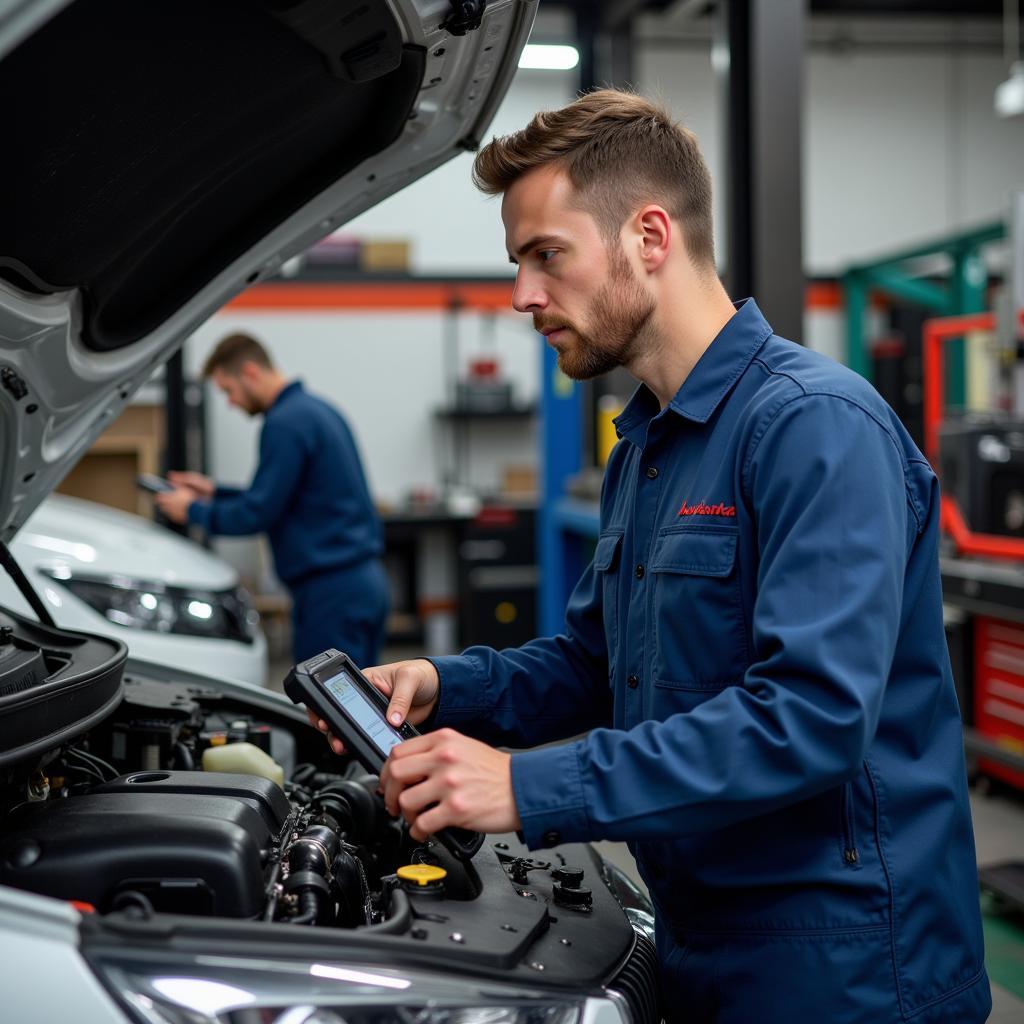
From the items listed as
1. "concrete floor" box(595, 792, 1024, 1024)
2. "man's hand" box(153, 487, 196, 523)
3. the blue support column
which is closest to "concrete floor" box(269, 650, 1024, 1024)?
"concrete floor" box(595, 792, 1024, 1024)

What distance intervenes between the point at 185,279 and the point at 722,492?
101cm

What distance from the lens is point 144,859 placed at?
1188 millimetres

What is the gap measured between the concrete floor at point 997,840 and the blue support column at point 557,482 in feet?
7.52

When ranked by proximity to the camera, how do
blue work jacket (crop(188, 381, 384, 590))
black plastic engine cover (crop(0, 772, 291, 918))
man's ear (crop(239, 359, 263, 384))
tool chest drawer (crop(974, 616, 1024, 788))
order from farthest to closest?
man's ear (crop(239, 359, 263, 384))
tool chest drawer (crop(974, 616, 1024, 788))
blue work jacket (crop(188, 381, 384, 590))
black plastic engine cover (crop(0, 772, 291, 918))

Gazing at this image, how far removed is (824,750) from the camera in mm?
1050

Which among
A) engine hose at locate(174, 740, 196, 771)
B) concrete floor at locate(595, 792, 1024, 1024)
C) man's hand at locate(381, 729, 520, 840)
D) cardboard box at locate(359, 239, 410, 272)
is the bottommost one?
concrete floor at locate(595, 792, 1024, 1024)

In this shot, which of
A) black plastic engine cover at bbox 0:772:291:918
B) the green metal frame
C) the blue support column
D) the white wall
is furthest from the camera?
the white wall

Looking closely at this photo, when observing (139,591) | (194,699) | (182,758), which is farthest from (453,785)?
(139,591)

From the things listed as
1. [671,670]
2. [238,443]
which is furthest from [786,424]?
[238,443]

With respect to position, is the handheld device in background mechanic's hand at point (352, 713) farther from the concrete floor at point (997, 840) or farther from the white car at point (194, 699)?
the concrete floor at point (997, 840)

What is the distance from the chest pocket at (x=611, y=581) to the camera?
4.76 ft

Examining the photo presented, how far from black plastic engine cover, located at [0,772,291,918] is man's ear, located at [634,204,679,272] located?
2.56 ft

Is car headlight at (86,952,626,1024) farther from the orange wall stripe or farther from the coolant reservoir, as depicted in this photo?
the orange wall stripe

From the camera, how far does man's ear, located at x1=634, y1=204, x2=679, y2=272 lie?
51.1 inches
